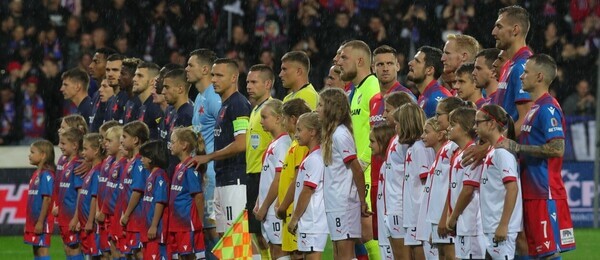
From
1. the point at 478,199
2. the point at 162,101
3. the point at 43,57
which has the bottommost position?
the point at 478,199

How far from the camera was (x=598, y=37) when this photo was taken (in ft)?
68.1

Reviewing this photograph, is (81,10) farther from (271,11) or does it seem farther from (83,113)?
(83,113)

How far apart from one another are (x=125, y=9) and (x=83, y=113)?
692 cm

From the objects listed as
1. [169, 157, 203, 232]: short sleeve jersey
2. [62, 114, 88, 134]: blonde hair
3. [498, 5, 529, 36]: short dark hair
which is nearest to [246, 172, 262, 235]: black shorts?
[169, 157, 203, 232]: short sleeve jersey

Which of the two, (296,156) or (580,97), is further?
(580,97)

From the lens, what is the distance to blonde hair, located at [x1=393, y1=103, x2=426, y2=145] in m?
9.14

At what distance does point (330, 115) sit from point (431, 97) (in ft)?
4.21

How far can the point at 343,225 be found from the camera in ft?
30.6

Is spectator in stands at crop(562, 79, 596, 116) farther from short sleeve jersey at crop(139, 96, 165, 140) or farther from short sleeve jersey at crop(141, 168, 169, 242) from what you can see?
short sleeve jersey at crop(141, 168, 169, 242)

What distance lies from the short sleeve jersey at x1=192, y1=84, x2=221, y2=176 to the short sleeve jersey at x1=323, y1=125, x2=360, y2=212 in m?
2.28

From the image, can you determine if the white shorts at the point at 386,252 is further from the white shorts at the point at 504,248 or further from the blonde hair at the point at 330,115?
the white shorts at the point at 504,248

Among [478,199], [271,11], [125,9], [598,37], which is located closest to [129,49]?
[125,9]

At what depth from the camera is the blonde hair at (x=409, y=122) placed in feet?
30.0

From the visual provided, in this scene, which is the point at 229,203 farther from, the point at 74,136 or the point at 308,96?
the point at 74,136
